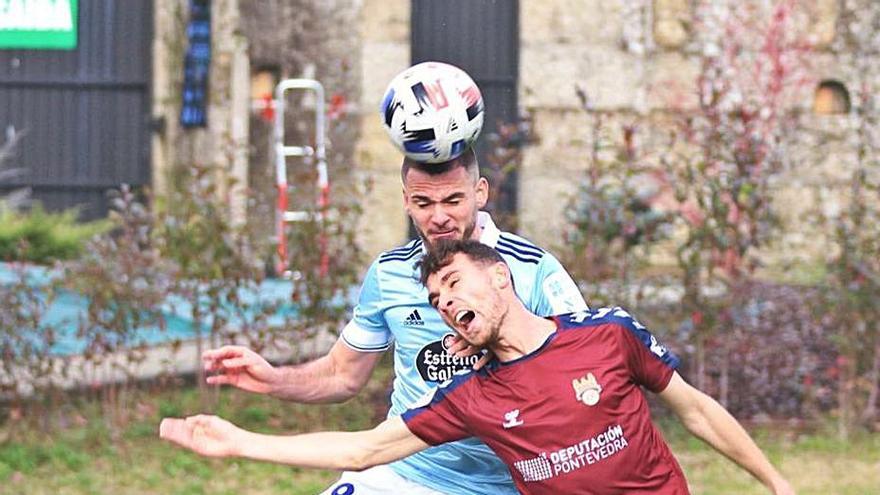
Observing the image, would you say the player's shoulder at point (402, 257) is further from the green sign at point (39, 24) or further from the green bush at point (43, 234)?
the green sign at point (39, 24)

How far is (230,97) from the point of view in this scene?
15.8 meters

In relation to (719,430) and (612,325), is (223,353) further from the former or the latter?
(719,430)

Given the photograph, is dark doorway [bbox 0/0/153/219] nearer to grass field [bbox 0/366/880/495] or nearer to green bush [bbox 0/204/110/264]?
green bush [bbox 0/204/110/264]

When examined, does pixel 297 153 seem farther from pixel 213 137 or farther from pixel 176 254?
pixel 176 254

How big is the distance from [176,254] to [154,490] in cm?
156

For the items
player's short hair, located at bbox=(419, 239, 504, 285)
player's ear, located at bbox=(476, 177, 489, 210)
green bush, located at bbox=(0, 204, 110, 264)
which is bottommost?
green bush, located at bbox=(0, 204, 110, 264)

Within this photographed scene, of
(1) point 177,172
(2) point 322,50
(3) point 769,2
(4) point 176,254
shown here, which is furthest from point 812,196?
(4) point 176,254

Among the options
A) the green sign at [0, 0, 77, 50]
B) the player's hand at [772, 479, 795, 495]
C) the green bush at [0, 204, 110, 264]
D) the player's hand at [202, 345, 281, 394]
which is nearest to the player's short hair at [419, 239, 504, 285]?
the player's hand at [202, 345, 281, 394]

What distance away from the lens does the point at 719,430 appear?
16.0 feet

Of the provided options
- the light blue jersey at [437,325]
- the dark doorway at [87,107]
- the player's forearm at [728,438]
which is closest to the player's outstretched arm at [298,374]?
the light blue jersey at [437,325]

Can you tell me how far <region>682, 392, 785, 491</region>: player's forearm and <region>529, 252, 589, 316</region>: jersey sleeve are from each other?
0.45 m

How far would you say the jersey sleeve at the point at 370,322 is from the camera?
18.1 ft

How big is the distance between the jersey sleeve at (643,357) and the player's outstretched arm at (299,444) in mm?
632

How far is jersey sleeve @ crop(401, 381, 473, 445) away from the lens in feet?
16.0
